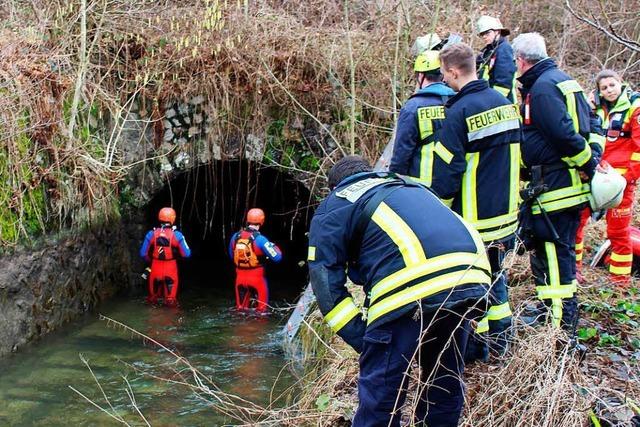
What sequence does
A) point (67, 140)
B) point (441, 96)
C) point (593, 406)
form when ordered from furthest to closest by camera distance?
point (67, 140) < point (441, 96) < point (593, 406)

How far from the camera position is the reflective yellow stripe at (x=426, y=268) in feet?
10.6

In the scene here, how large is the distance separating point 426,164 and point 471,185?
0.37m

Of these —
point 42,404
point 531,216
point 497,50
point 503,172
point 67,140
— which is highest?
point 497,50

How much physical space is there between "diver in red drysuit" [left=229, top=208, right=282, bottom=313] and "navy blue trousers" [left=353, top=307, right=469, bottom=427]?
Answer: 5.88 m

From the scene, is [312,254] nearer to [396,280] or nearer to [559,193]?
[396,280]

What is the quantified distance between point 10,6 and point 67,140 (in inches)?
96.3

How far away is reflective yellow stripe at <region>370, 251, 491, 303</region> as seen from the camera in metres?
3.24

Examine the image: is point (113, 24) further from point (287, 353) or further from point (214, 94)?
point (287, 353)

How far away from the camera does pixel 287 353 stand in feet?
26.7

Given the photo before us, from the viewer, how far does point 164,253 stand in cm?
996

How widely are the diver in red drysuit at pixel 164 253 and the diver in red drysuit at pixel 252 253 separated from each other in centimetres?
78

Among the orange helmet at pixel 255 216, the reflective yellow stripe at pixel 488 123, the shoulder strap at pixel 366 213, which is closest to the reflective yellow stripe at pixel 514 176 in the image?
the reflective yellow stripe at pixel 488 123

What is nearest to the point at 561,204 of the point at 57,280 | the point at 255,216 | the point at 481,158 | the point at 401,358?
the point at 481,158

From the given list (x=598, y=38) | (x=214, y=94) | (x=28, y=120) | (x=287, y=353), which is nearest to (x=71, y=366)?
(x=287, y=353)
